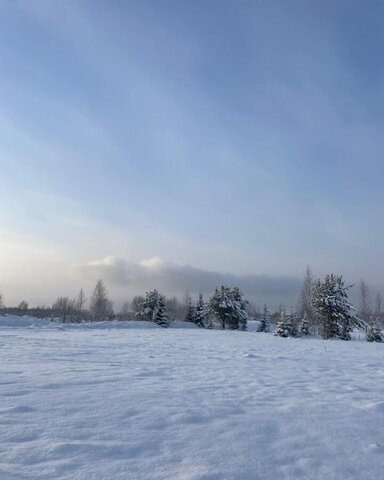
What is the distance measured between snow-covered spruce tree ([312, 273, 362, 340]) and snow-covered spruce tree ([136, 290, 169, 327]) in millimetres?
23266

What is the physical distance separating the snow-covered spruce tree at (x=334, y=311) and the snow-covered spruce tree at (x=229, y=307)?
1934 cm

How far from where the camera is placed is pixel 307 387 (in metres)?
7.34

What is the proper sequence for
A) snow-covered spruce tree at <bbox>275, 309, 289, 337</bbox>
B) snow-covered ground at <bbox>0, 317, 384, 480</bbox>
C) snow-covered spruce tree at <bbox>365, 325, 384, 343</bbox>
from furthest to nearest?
snow-covered spruce tree at <bbox>275, 309, 289, 337</bbox> → snow-covered spruce tree at <bbox>365, 325, 384, 343</bbox> → snow-covered ground at <bbox>0, 317, 384, 480</bbox>

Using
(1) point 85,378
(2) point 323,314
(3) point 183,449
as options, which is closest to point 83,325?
(2) point 323,314

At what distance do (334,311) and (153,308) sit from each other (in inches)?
1058

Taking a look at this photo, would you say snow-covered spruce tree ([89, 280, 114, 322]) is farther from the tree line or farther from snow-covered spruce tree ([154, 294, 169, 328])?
snow-covered spruce tree ([154, 294, 169, 328])

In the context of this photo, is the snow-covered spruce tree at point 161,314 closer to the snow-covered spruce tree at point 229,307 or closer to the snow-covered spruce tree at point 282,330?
the snow-covered spruce tree at point 229,307

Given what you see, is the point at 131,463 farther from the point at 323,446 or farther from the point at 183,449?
the point at 323,446

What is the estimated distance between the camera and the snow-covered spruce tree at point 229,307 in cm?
5272

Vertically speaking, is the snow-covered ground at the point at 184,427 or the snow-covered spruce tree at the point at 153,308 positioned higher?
the snow-covered spruce tree at the point at 153,308

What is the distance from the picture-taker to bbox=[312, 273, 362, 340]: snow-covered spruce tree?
3331 centimetres

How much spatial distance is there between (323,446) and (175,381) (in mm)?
3738

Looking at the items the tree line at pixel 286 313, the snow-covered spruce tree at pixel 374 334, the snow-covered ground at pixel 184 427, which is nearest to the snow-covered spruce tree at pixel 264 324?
the tree line at pixel 286 313

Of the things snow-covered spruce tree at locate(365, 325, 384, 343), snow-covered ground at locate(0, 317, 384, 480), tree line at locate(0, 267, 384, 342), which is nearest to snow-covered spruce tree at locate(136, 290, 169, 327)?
tree line at locate(0, 267, 384, 342)
